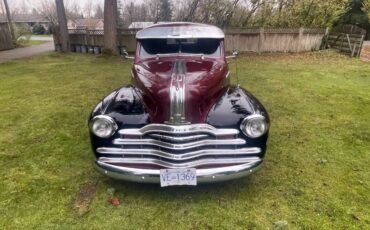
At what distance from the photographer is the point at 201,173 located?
9.55ft

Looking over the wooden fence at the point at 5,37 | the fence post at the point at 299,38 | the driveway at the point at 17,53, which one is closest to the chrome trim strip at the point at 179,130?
the fence post at the point at 299,38

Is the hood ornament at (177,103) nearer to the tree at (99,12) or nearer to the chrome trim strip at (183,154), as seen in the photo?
the chrome trim strip at (183,154)

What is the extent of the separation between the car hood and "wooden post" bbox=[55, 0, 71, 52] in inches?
493

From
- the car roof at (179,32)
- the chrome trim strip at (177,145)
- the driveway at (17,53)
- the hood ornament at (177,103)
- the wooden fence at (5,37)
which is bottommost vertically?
the driveway at (17,53)

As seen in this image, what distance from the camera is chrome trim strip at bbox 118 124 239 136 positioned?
2.93 metres

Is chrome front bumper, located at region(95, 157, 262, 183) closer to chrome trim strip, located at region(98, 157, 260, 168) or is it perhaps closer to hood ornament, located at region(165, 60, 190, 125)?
chrome trim strip, located at region(98, 157, 260, 168)

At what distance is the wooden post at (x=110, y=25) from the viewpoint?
12.2 m

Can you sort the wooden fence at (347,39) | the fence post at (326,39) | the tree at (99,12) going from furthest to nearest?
1. the tree at (99,12)
2. the fence post at (326,39)
3. the wooden fence at (347,39)

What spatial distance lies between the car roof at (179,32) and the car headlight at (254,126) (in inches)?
65.8

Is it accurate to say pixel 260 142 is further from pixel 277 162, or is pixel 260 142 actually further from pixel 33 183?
pixel 33 183

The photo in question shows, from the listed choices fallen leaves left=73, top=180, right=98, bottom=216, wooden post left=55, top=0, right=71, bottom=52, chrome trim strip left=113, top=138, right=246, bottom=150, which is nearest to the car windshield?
chrome trim strip left=113, top=138, right=246, bottom=150

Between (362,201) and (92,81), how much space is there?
748 centimetres

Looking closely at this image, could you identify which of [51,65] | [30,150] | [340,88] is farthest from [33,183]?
[51,65]

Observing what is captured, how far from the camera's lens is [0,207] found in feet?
10.2
